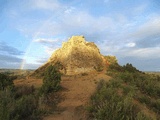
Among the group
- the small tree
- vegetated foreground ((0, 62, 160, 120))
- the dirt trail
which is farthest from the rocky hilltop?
vegetated foreground ((0, 62, 160, 120))

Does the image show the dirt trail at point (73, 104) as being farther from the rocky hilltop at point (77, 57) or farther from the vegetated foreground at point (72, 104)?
the rocky hilltop at point (77, 57)

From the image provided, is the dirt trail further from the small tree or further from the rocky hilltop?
the rocky hilltop

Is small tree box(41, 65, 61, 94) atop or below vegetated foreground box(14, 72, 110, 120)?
atop

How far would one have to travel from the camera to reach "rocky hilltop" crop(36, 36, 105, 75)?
92.0 feet

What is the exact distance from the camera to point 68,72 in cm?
2753

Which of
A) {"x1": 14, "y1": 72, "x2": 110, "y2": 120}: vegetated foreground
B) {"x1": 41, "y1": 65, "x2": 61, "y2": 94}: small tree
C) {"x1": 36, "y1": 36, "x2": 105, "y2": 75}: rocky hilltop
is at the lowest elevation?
{"x1": 14, "y1": 72, "x2": 110, "y2": 120}: vegetated foreground

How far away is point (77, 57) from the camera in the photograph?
94.5 feet

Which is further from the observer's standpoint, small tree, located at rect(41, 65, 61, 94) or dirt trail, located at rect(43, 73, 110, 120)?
small tree, located at rect(41, 65, 61, 94)

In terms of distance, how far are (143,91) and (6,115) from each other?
36.3 ft

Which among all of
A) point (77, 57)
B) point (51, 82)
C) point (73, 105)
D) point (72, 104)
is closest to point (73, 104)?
point (72, 104)

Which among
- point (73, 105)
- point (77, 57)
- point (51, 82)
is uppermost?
point (77, 57)

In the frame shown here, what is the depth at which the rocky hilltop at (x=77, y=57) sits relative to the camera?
28.0 meters

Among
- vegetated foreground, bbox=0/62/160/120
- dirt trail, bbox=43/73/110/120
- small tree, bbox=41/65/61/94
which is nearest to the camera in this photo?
vegetated foreground, bbox=0/62/160/120

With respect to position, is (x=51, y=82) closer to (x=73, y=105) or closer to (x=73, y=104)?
Result: (x=73, y=104)
